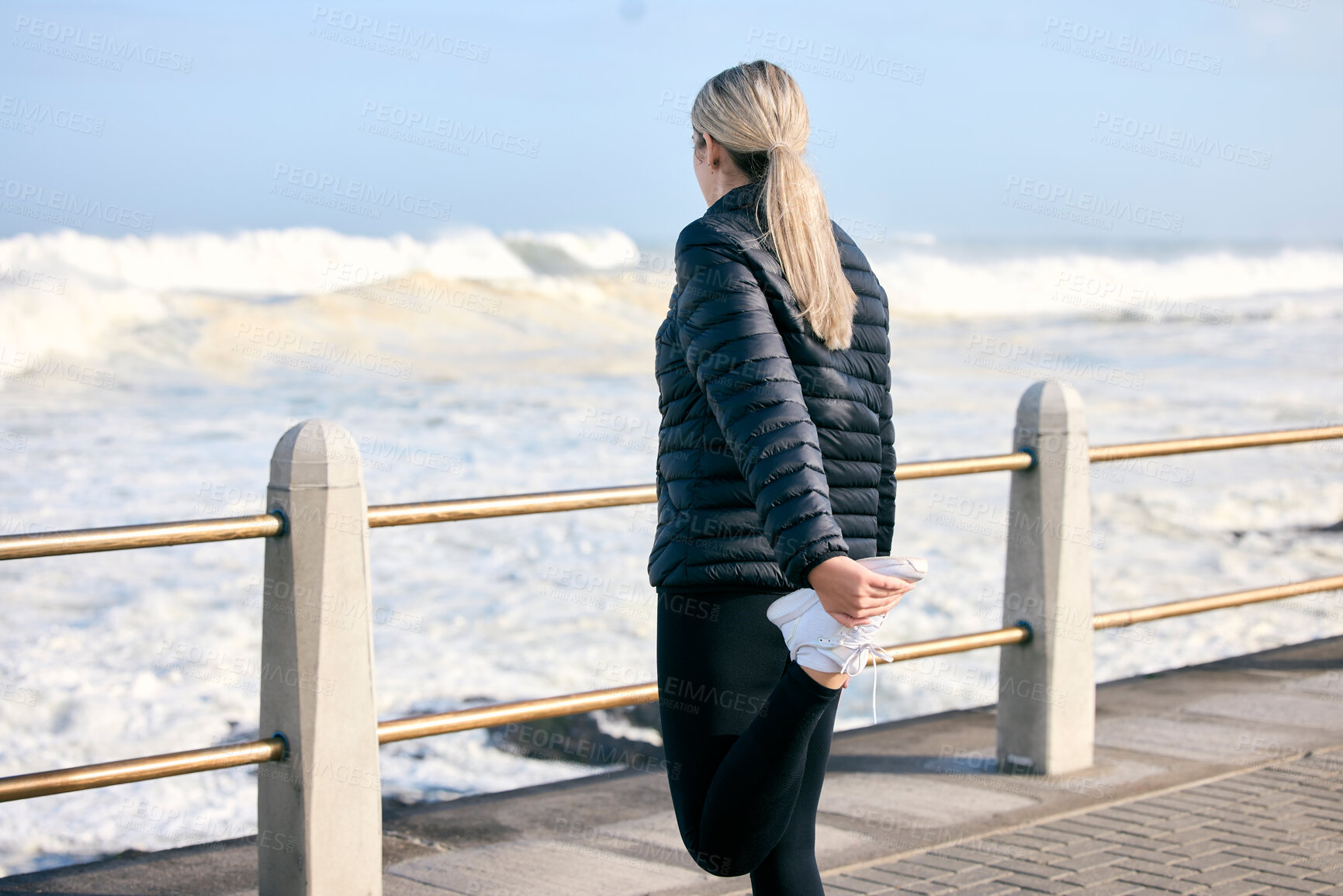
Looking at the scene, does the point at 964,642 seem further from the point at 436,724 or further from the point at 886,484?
the point at 886,484

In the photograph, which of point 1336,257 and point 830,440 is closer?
point 830,440

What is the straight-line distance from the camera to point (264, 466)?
20844mm

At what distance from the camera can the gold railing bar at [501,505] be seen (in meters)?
2.98

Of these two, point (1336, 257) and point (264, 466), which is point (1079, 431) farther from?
point (1336, 257)

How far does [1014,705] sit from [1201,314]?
48858 millimetres

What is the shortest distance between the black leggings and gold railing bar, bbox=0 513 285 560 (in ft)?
3.63

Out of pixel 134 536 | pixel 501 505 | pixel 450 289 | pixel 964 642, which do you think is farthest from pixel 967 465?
pixel 450 289

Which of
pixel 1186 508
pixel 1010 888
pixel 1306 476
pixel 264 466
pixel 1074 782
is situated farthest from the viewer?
pixel 264 466

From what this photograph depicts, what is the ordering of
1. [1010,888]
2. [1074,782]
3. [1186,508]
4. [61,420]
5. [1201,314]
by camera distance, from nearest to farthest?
[1010,888]
[1074,782]
[1186,508]
[61,420]
[1201,314]

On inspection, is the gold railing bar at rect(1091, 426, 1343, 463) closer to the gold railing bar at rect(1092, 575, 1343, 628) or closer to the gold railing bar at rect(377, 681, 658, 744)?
the gold railing bar at rect(1092, 575, 1343, 628)

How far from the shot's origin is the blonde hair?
6.09 ft

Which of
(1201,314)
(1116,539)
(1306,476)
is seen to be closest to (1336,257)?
(1201,314)

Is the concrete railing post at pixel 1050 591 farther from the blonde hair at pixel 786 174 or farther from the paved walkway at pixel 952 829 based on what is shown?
the blonde hair at pixel 786 174

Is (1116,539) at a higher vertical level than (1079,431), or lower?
lower
